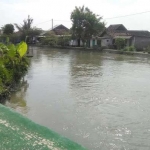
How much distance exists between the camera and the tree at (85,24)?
37.7 metres

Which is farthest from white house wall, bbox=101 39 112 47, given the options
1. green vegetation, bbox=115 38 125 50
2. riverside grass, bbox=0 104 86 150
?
riverside grass, bbox=0 104 86 150

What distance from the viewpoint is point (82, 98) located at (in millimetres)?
9547

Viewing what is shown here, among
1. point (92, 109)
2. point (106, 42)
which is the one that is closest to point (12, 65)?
point (92, 109)

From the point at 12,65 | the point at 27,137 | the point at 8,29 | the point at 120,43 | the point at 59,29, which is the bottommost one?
the point at 27,137

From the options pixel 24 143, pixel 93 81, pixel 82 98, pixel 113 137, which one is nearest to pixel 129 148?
pixel 113 137

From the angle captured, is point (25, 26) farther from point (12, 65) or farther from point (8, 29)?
point (12, 65)

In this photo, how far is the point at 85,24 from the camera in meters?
38.1

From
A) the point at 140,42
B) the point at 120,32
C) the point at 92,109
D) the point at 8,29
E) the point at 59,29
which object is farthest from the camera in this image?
the point at 59,29

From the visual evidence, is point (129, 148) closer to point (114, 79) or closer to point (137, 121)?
point (137, 121)

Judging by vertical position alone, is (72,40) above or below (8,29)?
below

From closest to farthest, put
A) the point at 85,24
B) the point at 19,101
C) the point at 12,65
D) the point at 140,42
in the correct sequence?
the point at 19,101
the point at 12,65
the point at 140,42
the point at 85,24

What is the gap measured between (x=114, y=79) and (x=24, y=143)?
10895 mm

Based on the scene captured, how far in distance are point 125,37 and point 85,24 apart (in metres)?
6.47

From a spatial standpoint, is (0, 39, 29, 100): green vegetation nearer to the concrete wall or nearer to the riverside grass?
the riverside grass
